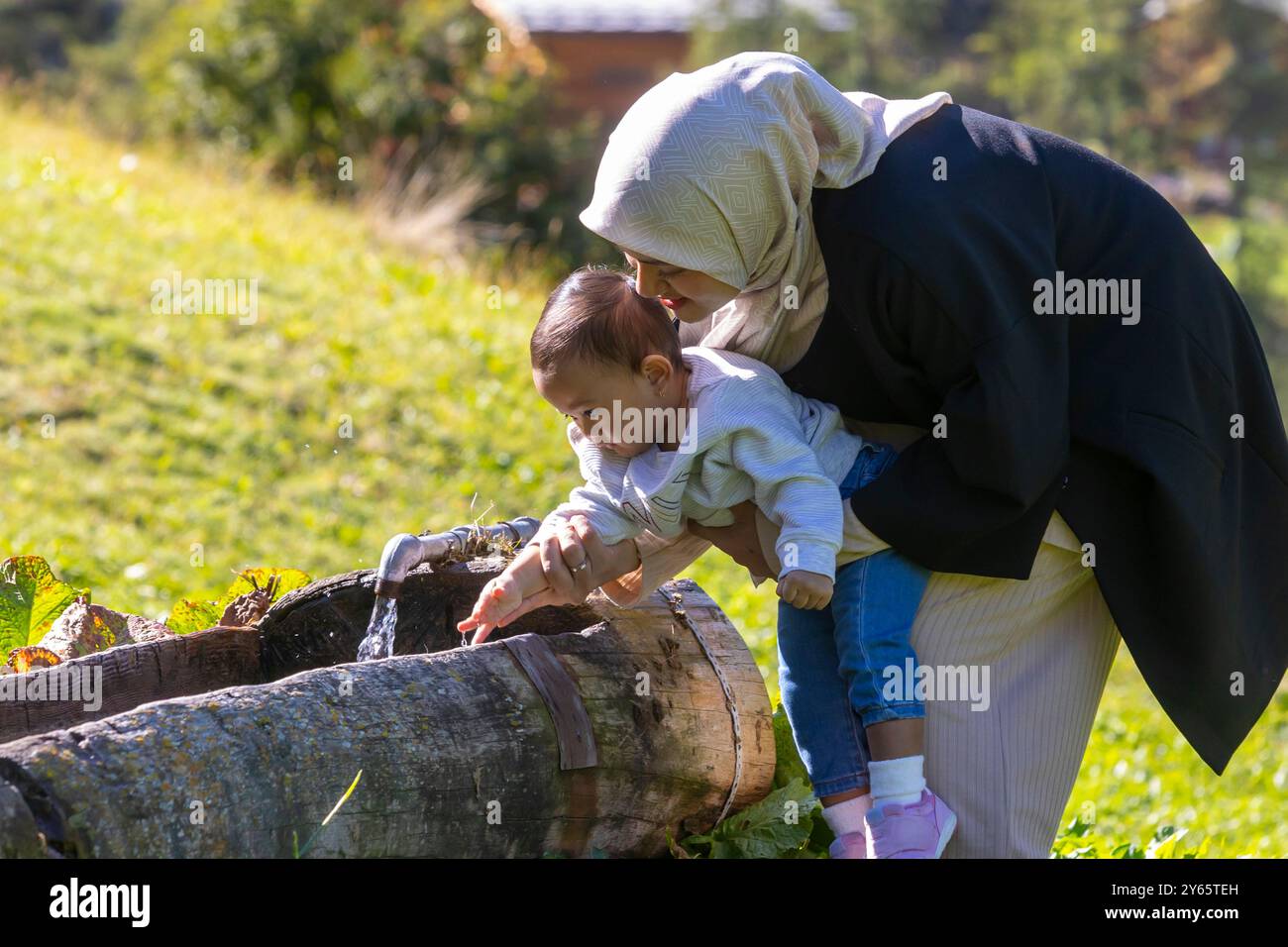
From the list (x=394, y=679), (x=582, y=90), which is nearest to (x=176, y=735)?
(x=394, y=679)

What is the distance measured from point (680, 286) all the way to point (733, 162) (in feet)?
0.91

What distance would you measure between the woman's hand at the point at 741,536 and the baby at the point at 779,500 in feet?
0.11

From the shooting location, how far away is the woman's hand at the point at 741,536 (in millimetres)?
3111

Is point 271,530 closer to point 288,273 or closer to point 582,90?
point 288,273

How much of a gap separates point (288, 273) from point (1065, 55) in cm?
1801

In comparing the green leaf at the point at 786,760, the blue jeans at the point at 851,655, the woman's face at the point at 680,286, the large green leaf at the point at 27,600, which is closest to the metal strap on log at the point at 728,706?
the green leaf at the point at 786,760

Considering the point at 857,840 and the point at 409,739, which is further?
the point at 857,840

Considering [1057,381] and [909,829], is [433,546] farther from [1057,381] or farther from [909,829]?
[1057,381]

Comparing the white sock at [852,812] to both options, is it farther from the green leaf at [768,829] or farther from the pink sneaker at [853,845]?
the green leaf at [768,829]

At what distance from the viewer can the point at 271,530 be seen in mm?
7832

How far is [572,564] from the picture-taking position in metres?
3.05

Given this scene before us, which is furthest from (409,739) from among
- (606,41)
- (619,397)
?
(606,41)

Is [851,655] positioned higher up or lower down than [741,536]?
lower down

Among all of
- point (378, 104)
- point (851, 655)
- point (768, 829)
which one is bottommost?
point (768, 829)
